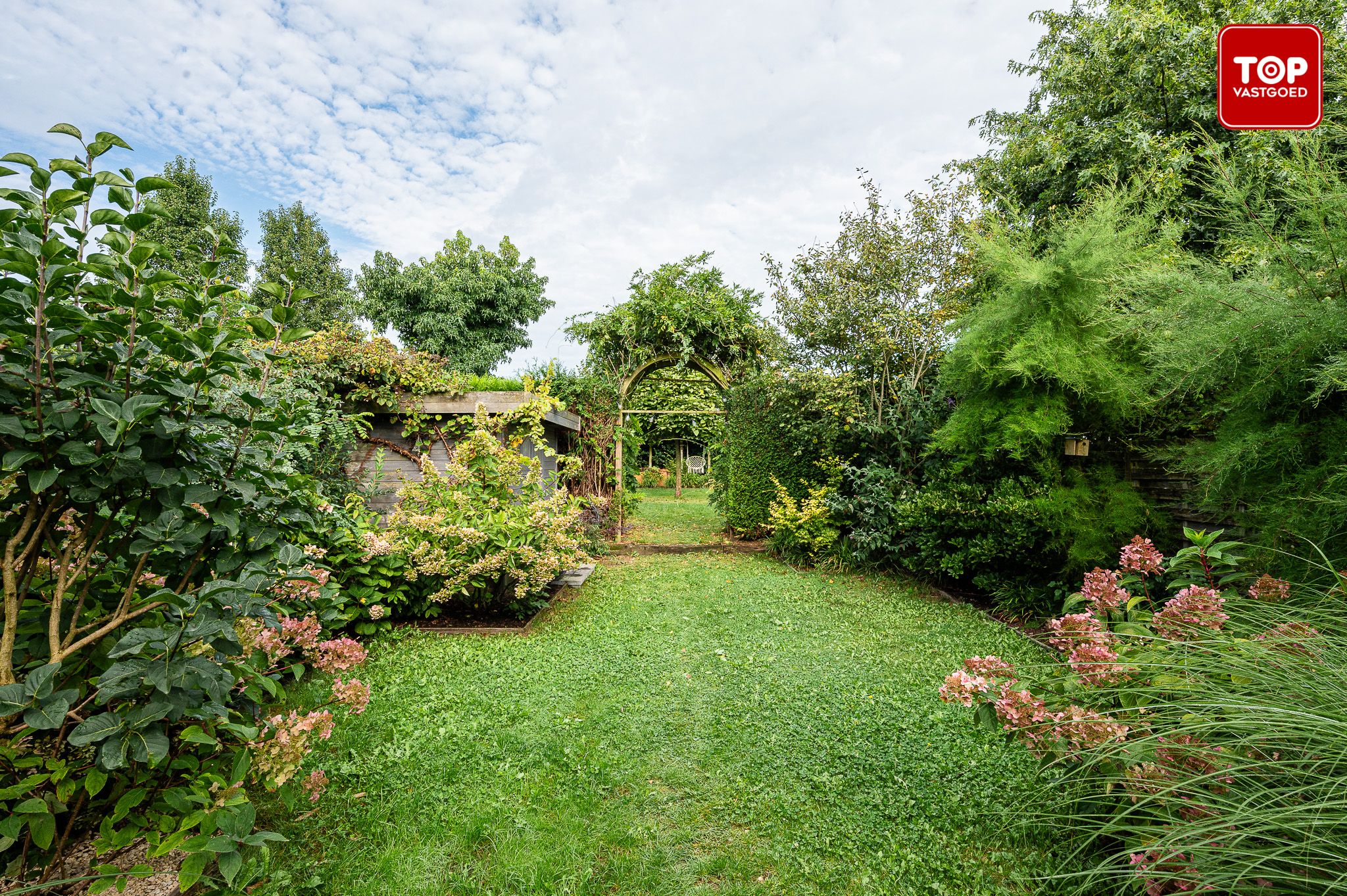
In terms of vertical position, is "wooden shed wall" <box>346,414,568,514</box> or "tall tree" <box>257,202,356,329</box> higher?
"tall tree" <box>257,202,356,329</box>

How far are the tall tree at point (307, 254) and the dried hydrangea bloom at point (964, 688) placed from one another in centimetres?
2341

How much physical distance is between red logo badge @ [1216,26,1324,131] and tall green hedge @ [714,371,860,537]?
3669 millimetres

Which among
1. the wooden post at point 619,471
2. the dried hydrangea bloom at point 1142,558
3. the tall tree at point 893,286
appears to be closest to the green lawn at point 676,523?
the wooden post at point 619,471

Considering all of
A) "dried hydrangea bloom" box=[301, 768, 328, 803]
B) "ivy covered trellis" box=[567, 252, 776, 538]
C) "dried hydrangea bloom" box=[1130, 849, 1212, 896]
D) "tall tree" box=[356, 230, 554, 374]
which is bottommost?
"dried hydrangea bloom" box=[301, 768, 328, 803]

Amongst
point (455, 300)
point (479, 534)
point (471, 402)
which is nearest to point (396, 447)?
point (471, 402)

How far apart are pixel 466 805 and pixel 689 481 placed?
18.1m

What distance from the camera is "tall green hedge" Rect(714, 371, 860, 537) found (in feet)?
22.0

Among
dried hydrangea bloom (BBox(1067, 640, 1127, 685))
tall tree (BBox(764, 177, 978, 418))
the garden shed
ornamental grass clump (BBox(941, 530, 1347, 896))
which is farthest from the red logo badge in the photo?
the garden shed

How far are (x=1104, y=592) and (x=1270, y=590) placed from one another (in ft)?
1.96

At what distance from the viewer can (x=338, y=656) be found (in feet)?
6.90

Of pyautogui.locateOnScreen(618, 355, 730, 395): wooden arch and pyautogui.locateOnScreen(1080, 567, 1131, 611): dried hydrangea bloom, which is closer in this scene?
pyautogui.locateOnScreen(1080, 567, 1131, 611): dried hydrangea bloom

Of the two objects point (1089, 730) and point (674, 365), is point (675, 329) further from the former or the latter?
point (1089, 730)

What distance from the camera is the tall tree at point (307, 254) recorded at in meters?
20.3

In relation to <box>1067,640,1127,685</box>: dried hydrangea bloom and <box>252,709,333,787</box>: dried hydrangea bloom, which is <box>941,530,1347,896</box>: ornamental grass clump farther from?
<box>252,709,333,787</box>: dried hydrangea bloom
